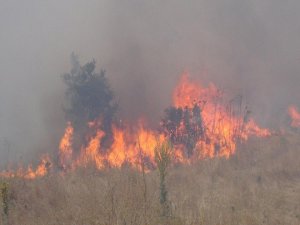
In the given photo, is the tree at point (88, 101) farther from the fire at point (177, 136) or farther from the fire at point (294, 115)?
the fire at point (294, 115)

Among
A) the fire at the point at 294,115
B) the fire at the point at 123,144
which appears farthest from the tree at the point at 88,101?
the fire at the point at 294,115

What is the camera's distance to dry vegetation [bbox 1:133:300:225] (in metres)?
14.7

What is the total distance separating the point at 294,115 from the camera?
4181cm

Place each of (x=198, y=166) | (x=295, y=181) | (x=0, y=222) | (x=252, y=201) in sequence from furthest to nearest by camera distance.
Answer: (x=198, y=166)
(x=295, y=181)
(x=252, y=201)
(x=0, y=222)

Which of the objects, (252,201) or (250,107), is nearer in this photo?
(252,201)

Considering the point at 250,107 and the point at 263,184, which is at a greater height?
the point at 250,107

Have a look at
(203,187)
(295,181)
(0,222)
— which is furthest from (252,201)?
(0,222)

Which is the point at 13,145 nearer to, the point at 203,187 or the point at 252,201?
the point at 203,187

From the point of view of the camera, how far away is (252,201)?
1903cm

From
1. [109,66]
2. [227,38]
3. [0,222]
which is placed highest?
[227,38]

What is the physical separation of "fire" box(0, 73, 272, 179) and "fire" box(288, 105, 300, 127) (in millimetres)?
305

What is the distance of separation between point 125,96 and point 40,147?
35.6 feet

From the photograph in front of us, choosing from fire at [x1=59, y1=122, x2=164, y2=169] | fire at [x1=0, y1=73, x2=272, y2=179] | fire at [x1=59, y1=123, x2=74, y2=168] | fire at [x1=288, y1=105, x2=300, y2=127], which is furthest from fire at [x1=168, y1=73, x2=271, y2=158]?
fire at [x1=59, y1=123, x2=74, y2=168]

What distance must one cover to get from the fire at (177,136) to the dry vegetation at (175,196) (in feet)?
17.6
